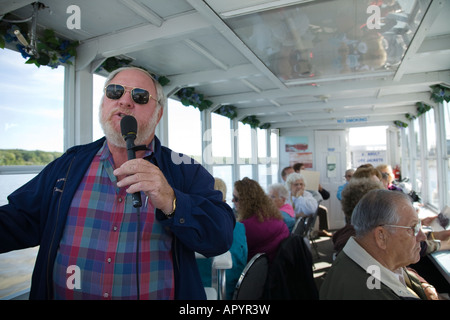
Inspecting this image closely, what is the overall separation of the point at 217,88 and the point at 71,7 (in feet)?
7.73

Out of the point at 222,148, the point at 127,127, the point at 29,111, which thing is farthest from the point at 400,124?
the point at 127,127

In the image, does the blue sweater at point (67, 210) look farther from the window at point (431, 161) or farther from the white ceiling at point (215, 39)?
the window at point (431, 161)

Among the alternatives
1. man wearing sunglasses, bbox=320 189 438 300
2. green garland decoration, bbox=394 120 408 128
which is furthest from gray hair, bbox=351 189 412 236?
green garland decoration, bbox=394 120 408 128

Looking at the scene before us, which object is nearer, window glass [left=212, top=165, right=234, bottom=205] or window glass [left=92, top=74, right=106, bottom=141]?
window glass [left=92, top=74, right=106, bottom=141]

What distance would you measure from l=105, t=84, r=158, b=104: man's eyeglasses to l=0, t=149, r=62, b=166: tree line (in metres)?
1.52

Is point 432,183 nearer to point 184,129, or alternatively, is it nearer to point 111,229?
point 184,129

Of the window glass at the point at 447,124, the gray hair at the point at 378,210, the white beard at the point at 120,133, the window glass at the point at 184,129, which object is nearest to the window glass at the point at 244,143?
the window glass at the point at 184,129

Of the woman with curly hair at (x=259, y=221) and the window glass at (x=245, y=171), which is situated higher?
the window glass at (x=245, y=171)

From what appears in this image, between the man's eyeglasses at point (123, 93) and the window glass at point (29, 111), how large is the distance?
152 centimetres

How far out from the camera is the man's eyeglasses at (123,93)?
3.34 feet

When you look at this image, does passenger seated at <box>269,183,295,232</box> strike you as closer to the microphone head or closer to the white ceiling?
the white ceiling

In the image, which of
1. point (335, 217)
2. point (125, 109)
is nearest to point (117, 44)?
point (125, 109)

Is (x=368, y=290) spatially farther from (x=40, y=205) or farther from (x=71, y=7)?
(x=71, y=7)

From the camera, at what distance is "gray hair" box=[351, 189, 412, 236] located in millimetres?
1408
